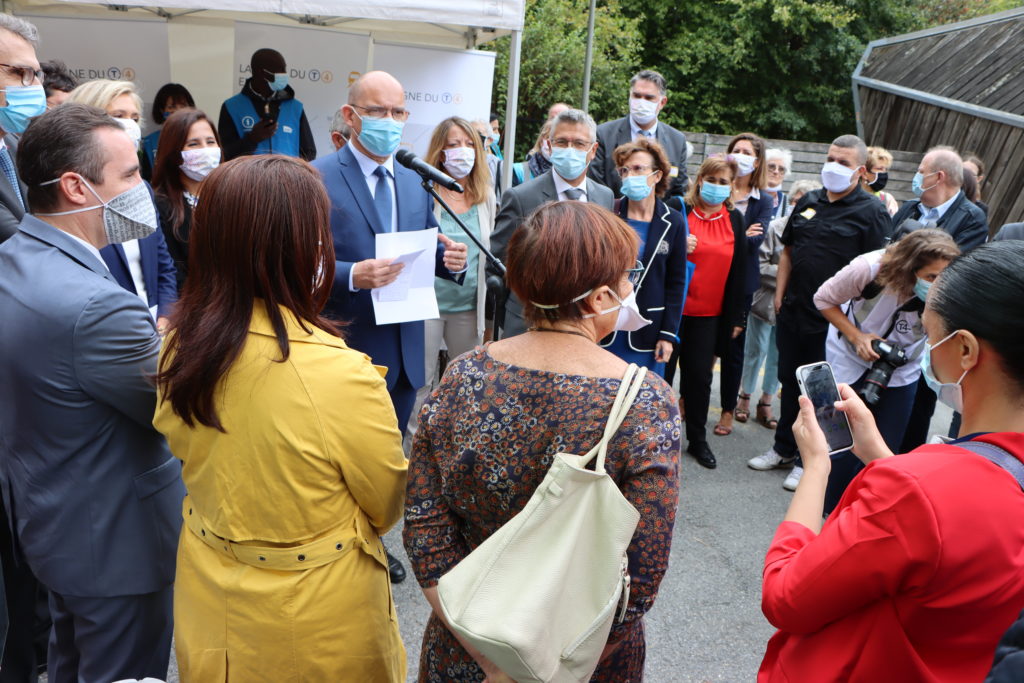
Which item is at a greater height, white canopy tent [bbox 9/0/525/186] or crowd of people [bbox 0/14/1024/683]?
white canopy tent [bbox 9/0/525/186]

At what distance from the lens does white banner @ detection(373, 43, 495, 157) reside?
645 cm

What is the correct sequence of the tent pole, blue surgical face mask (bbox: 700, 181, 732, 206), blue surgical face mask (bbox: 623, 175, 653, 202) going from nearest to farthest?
1. blue surgical face mask (bbox: 623, 175, 653, 202)
2. blue surgical face mask (bbox: 700, 181, 732, 206)
3. the tent pole

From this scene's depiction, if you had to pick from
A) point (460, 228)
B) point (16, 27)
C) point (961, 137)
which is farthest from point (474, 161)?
point (961, 137)

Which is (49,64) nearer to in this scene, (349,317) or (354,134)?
(354,134)

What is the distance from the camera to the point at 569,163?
4078 mm

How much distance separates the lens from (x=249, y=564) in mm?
1652

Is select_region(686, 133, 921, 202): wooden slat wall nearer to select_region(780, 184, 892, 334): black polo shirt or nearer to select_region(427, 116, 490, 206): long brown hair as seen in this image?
select_region(780, 184, 892, 334): black polo shirt

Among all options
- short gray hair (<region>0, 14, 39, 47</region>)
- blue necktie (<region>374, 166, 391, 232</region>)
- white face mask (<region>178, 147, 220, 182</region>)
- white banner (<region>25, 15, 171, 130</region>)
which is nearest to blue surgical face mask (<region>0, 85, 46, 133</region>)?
short gray hair (<region>0, 14, 39, 47</region>)

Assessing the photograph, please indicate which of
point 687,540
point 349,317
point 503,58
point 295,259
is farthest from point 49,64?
point 503,58

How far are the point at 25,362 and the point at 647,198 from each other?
336 cm

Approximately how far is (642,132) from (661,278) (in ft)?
5.73

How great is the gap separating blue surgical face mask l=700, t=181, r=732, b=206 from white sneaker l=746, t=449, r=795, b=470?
1.71 m

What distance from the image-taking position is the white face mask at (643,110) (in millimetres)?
5551

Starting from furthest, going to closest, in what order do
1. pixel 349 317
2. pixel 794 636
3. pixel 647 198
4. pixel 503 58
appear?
pixel 503 58, pixel 647 198, pixel 349 317, pixel 794 636
